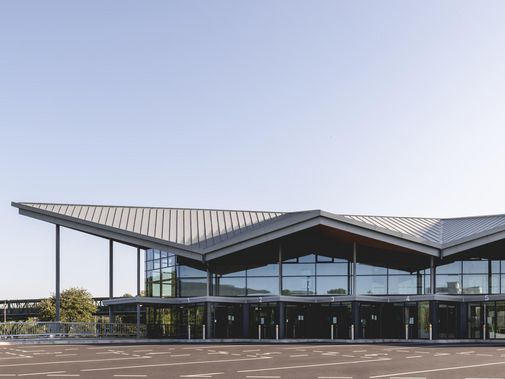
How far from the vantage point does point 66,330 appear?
43.8m

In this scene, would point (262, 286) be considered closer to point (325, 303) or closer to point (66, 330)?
point (325, 303)

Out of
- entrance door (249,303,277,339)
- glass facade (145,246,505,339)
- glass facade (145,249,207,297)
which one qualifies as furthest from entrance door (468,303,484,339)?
glass facade (145,249,207,297)

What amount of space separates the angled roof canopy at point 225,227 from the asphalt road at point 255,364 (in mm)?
12442

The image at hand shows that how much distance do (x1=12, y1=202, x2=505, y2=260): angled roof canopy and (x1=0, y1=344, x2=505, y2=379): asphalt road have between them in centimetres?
1244

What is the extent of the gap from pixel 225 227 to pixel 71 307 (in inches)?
1154

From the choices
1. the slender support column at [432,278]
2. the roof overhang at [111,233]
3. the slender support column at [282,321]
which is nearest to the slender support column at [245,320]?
the slender support column at [282,321]

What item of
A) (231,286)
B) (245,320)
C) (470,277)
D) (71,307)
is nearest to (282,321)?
(245,320)

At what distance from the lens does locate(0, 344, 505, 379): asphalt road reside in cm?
2009

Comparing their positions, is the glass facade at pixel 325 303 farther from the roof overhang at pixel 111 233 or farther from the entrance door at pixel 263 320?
the roof overhang at pixel 111 233

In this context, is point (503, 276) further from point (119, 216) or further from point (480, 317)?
point (119, 216)

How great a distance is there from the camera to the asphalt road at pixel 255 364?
20.1 m

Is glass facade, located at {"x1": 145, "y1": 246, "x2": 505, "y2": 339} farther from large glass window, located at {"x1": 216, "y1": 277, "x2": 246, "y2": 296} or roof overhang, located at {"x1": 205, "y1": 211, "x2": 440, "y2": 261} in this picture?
roof overhang, located at {"x1": 205, "y1": 211, "x2": 440, "y2": 261}

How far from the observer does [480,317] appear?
43.1 metres

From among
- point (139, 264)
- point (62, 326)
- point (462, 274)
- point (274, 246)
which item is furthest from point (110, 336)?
point (462, 274)
